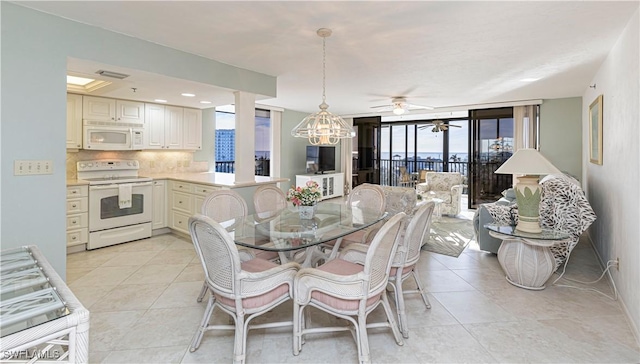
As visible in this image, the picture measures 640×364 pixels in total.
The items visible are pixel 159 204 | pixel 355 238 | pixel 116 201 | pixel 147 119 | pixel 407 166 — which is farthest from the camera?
pixel 407 166

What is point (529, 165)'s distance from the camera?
119 inches

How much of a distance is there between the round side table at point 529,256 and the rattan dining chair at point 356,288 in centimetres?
175

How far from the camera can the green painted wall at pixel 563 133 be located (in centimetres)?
583

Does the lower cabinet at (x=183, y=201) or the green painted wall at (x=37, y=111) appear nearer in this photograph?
the green painted wall at (x=37, y=111)

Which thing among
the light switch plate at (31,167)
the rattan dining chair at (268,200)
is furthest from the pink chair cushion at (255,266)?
the light switch plate at (31,167)

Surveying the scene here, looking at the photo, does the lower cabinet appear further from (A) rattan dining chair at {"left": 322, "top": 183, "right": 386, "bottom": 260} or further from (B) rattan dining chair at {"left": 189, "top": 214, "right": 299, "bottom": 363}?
(B) rattan dining chair at {"left": 189, "top": 214, "right": 299, "bottom": 363}

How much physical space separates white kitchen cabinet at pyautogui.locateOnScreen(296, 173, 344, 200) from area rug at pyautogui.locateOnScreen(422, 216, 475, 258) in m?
2.93

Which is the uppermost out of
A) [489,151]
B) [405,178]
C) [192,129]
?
[192,129]

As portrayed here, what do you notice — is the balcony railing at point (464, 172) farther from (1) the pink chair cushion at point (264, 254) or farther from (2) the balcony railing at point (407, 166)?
(1) the pink chair cushion at point (264, 254)

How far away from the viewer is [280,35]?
9.43ft

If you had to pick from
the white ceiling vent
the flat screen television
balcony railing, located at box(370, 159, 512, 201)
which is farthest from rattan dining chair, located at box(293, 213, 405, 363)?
the flat screen television

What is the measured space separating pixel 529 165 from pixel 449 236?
2197 mm

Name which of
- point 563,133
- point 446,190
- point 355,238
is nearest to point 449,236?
point 446,190

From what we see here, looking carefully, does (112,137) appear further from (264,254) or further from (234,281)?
(234,281)
